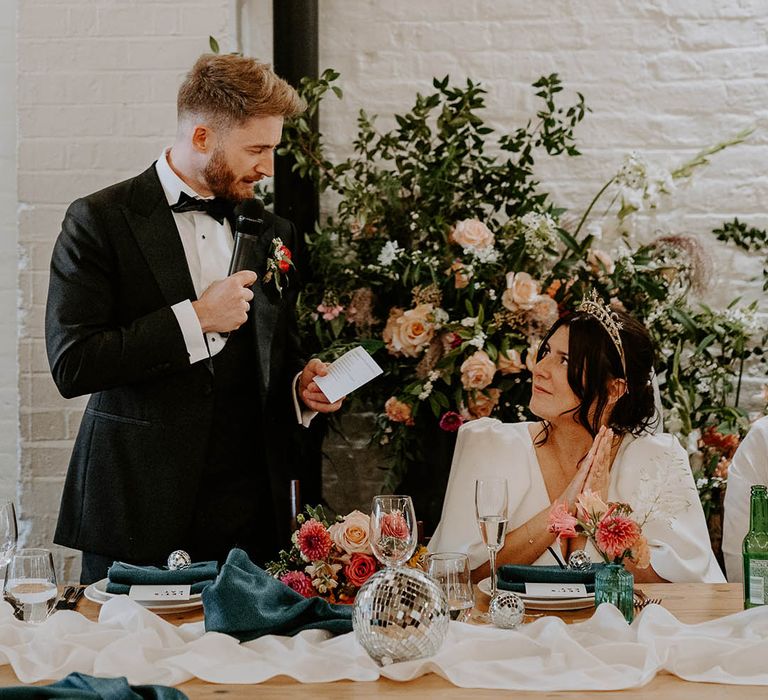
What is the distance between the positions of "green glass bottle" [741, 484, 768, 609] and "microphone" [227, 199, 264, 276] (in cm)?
127

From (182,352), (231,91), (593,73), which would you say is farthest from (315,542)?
(593,73)

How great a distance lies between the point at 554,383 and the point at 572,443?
16 centimetres

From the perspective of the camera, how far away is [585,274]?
2953 millimetres

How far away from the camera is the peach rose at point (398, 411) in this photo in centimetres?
284

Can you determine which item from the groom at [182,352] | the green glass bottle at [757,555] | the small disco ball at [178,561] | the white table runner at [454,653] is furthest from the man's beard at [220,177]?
the green glass bottle at [757,555]

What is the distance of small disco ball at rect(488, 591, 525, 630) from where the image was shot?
158cm

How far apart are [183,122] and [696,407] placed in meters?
1.77

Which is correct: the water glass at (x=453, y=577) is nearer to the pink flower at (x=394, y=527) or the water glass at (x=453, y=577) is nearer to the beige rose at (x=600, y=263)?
the pink flower at (x=394, y=527)

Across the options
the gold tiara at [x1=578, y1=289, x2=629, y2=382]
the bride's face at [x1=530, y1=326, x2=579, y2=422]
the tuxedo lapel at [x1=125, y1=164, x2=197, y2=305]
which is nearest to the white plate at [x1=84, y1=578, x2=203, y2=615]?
the tuxedo lapel at [x1=125, y1=164, x2=197, y2=305]

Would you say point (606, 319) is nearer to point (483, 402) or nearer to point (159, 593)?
point (483, 402)

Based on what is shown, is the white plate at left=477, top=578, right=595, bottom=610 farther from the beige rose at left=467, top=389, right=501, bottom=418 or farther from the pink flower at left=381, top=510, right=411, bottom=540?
the beige rose at left=467, top=389, right=501, bottom=418

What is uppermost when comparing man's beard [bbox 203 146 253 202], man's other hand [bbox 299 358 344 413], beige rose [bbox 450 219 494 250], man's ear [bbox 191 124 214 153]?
man's ear [bbox 191 124 214 153]

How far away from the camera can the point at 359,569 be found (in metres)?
1.73

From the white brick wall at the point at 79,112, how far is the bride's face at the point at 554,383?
51.2 inches
